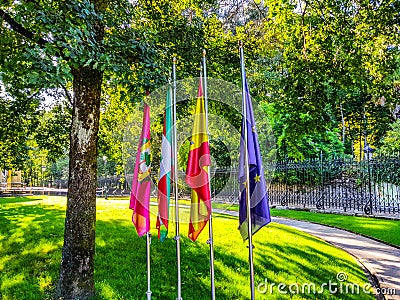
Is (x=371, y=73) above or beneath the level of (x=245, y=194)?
above

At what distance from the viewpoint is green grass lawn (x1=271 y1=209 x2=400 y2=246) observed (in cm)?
992

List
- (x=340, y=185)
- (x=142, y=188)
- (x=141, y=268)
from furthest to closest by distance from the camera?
(x=340, y=185), (x=141, y=268), (x=142, y=188)

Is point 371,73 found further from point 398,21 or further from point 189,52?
point 189,52

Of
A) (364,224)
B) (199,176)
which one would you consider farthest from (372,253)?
(199,176)

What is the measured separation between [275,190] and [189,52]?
13900 mm

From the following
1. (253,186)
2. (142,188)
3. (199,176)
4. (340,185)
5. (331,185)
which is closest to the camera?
(253,186)

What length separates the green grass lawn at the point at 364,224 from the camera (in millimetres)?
9920

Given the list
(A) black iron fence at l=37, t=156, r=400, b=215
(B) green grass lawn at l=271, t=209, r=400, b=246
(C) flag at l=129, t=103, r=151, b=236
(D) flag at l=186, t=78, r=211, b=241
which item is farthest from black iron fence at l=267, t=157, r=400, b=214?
(C) flag at l=129, t=103, r=151, b=236

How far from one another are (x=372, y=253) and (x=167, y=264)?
5.13 m

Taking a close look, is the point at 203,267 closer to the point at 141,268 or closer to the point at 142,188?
the point at 141,268

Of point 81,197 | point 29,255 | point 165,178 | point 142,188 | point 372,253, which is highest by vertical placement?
point 165,178

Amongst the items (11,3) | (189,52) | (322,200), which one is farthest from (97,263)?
(322,200)

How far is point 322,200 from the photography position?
16.0m

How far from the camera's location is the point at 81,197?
4.96 metres
